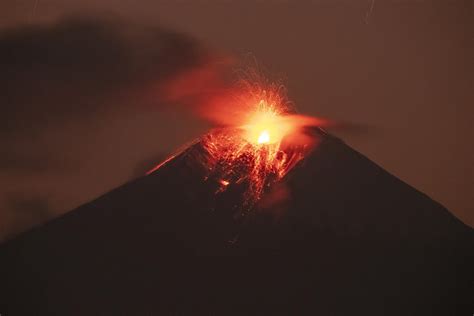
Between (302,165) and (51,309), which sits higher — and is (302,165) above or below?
above

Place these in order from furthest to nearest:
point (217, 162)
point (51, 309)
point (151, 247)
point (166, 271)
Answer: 1. point (217, 162)
2. point (151, 247)
3. point (166, 271)
4. point (51, 309)

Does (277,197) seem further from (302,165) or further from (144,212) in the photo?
(144,212)

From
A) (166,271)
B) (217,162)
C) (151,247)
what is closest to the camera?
(166,271)

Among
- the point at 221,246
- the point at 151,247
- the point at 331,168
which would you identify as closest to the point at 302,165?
the point at 331,168

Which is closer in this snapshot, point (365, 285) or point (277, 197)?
point (365, 285)

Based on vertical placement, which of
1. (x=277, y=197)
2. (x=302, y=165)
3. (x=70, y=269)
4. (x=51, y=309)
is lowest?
(x=51, y=309)

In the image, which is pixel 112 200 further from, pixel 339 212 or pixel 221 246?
pixel 339 212
